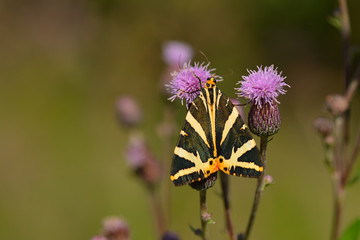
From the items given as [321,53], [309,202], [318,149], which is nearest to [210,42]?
[321,53]

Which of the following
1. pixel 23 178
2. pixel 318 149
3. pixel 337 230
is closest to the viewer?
pixel 337 230

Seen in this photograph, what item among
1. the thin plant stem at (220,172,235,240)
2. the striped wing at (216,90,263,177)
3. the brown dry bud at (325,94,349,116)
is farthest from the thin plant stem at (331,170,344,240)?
the striped wing at (216,90,263,177)

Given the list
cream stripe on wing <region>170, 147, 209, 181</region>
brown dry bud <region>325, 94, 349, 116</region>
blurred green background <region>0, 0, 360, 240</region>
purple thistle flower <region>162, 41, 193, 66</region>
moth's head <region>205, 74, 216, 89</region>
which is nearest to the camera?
cream stripe on wing <region>170, 147, 209, 181</region>

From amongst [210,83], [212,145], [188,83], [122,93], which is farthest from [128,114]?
[122,93]

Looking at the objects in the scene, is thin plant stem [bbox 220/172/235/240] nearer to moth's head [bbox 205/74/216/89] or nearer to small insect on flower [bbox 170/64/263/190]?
small insect on flower [bbox 170/64/263/190]

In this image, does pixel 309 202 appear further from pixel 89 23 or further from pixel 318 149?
pixel 89 23

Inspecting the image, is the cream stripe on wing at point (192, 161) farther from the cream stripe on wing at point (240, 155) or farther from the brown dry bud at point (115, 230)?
the brown dry bud at point (115, 230)

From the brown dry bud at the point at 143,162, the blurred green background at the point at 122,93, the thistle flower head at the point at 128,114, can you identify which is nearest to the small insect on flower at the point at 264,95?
the brown dry bud at the point at 143,162
